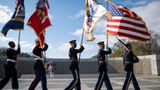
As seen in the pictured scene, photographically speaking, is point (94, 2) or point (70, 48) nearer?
point (70, 48)

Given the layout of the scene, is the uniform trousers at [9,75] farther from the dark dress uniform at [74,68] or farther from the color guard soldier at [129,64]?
the color guard soldier at [129,64]

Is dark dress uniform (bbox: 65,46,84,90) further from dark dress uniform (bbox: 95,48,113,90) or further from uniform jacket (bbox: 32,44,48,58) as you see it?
uniform jacket (bbox: 32,44,48,58)

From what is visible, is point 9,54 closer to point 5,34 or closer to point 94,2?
point 5,34

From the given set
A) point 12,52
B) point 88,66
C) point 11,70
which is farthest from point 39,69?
point 88,66

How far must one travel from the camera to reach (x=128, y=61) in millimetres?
12477

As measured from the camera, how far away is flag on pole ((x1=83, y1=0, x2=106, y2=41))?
12656mm

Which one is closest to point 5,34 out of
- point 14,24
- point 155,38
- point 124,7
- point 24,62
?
point 14,24

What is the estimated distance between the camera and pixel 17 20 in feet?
41.5

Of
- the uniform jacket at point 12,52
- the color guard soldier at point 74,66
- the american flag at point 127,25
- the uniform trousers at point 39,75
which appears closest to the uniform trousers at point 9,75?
the uniform jacket at point 12,52

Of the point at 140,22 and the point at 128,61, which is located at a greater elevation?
the point at 140,22

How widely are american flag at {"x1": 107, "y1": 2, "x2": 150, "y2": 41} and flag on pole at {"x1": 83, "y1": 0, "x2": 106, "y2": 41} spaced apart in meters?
0.52

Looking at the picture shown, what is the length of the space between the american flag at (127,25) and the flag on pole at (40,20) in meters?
2.52

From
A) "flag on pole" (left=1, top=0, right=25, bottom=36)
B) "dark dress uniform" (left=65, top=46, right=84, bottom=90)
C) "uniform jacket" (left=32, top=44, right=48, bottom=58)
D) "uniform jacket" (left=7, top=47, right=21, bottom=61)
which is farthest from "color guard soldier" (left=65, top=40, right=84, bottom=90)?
"flag on pole" (left=1, top=0, right=25, bottom=36)

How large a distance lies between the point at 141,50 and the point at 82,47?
59.2 meters
